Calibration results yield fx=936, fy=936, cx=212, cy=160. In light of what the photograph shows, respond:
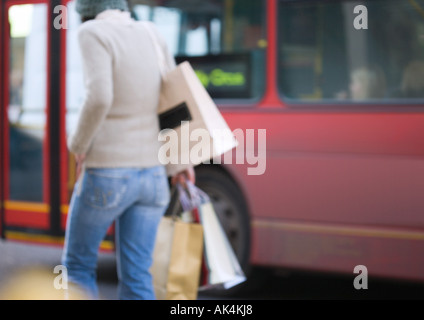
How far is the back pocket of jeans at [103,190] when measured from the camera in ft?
12.9

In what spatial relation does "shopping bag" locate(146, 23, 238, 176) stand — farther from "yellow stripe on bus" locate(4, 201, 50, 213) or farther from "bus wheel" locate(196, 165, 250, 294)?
"yellow stripe on bus" locate(4, 201, 50, 213)

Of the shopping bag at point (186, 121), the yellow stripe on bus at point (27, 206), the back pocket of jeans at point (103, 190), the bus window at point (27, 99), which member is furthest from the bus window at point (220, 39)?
the back pocket of jeans at point (103, 190)

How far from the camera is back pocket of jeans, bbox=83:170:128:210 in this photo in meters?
3.94

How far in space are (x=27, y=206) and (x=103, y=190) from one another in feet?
13.7

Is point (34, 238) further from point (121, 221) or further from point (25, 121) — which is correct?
point (121, 221)

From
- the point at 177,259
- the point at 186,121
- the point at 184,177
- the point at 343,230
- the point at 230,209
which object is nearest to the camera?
the point at 186,121

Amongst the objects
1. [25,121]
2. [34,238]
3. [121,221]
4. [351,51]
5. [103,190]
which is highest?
[351,51]

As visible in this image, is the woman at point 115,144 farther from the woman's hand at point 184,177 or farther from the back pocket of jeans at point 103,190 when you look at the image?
the woman's hand at point 184,177

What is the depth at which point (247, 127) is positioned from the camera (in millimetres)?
6668

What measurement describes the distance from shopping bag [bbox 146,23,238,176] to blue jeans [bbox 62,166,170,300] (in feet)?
0.44

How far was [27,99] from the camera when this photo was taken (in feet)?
25.9

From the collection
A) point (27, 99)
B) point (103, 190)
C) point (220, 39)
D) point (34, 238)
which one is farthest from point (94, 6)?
point (34, 238)

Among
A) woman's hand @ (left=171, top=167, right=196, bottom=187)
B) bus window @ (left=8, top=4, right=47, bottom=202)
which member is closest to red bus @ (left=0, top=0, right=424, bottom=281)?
bus window @ (left=8, top=4, right=47, bottom=202)
